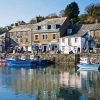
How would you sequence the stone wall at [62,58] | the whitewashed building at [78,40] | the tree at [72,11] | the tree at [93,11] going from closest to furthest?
the stone wall at [62,58] → the whitewashed building at [78,40] → the tree at [93,11] → the tree at [72,11]

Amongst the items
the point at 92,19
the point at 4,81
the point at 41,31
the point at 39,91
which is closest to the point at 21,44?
the point at 41,31

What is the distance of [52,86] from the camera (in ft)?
128

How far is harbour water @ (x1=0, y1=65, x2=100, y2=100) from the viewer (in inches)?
1305

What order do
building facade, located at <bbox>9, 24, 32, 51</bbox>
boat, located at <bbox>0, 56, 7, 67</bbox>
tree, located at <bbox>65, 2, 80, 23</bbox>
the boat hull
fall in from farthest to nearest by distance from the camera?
tree, located at <bbox>65, 2, 80, 23</bbox>
building facade, located at <bbox>9, 24, 32, 51</bbox>
boat, located at <bbox>0, 56, 7, 67</bbox>
the boat hull

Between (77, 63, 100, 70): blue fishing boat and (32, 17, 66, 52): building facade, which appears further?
(32, 17, 66, 52): building facade

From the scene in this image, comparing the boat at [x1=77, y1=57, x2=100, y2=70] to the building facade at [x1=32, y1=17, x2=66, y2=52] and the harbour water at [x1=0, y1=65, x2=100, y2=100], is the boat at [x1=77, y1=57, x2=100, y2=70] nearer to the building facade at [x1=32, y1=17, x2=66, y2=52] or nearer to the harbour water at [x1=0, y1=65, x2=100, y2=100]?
the harbour water at [x1=0, y1=65, x2=100, y2=100]

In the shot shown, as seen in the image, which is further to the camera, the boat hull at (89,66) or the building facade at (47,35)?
the building facade at (47,35)

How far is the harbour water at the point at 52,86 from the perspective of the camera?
1305 inches

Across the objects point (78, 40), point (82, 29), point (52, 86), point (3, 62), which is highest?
point (82, 29)

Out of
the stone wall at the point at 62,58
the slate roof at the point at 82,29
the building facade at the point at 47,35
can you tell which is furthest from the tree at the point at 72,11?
the stone wall at the point at 62,58

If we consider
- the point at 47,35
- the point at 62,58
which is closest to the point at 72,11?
the point at 47,35

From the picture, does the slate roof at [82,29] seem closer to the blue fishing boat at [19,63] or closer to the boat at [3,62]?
the blue fishing boat at [19,63]

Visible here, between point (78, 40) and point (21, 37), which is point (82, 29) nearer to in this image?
point (78, 40)

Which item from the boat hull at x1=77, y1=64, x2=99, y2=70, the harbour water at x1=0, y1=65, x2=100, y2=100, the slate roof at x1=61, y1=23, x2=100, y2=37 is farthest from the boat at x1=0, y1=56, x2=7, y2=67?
the boat hull at x1=77, y1=64, x2=99, y2=70
